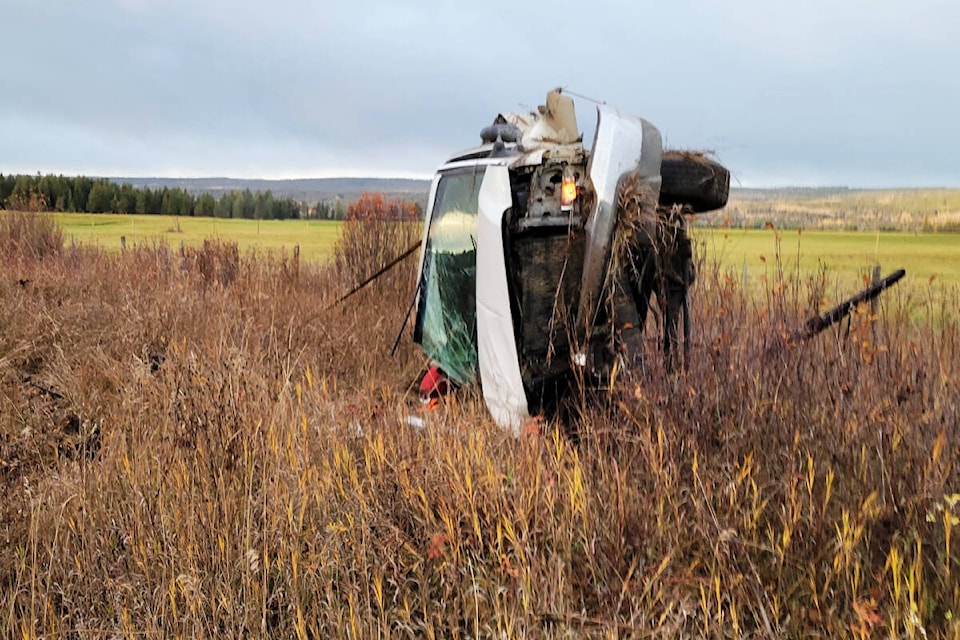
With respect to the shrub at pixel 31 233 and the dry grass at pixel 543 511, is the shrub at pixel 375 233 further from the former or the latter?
the shrub at pixel 31 233

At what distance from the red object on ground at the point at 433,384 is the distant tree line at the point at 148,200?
2123 inches

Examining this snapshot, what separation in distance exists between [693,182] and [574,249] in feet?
2.65

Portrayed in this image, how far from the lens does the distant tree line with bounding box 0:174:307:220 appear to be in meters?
55.7

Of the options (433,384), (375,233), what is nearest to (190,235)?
(375,233)

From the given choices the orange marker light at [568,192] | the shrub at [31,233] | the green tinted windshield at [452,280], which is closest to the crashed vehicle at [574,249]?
the orange marker light at [568,192]

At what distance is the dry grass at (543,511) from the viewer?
209 cm

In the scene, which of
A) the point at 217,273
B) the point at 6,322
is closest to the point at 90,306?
the point at 6,322

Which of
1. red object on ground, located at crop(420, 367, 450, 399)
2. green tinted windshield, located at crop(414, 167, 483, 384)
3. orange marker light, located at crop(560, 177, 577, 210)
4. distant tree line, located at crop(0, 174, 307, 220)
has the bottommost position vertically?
red object on ground, located at crop(420, 367, 450, 399)

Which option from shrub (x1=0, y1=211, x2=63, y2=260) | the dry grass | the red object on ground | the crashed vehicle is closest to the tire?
the crashed vehicle

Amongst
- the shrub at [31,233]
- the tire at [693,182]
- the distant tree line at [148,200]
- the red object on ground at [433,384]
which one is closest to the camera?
the tire at [693,182]

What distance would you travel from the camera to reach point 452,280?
468 cm

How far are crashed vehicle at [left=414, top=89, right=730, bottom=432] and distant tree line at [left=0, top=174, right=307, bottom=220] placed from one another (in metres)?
55.2

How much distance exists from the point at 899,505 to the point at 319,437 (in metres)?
2.28

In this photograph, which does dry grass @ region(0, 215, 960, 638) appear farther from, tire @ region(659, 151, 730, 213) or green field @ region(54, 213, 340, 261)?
green field @ region(54, 213, 340, 261)
